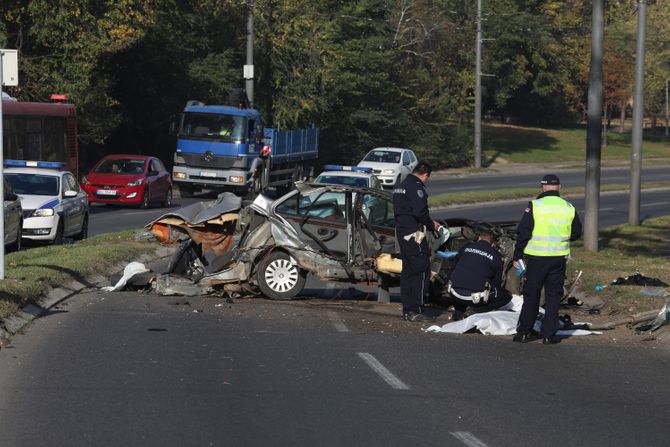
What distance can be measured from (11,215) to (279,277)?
695cm

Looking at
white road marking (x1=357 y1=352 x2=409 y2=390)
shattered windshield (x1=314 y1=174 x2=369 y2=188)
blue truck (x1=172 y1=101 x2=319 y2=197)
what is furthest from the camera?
blue truck (x1=172 y1=101 x2=319 y2=197)

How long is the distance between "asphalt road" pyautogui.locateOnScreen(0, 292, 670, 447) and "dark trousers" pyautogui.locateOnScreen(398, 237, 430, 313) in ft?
1.02

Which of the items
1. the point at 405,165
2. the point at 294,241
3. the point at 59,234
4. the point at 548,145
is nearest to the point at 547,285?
the point at 294,241

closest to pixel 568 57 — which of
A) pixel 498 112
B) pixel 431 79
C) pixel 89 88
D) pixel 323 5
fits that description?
pixel 498 112

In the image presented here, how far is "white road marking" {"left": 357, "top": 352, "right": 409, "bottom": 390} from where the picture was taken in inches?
394

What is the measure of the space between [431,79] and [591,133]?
149 ft

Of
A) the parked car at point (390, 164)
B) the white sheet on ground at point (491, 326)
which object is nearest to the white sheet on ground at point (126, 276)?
the white sheet on ground at point (491, 326)

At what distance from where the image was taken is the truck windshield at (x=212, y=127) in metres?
39.2

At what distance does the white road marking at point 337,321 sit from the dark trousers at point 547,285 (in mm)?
2106

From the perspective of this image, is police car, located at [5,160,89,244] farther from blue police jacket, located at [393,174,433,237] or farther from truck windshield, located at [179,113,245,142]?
truck windshield, located at [179,113,245,142]

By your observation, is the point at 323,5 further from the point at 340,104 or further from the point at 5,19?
the point at 5,19

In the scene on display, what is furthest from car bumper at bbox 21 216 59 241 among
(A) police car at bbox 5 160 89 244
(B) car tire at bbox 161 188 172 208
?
(B) car tire at bbox 161 188 172 208

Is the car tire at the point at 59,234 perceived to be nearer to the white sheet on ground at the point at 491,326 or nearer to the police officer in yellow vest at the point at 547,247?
the white sheet on ground at the point at 491,326

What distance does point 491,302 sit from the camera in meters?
14.5
